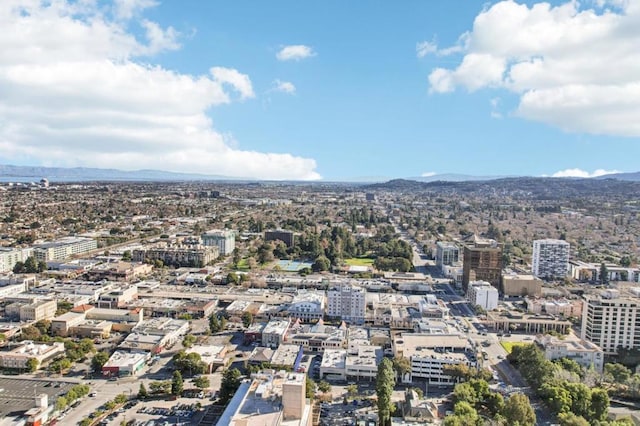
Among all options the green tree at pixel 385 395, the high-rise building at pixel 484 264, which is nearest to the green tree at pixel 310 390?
the green tree at pixel 385 395

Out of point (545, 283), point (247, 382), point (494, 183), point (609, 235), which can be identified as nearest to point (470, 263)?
point (545, 283)

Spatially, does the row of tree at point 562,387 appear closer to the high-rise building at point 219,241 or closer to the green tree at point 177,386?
the green tree at point 177,386

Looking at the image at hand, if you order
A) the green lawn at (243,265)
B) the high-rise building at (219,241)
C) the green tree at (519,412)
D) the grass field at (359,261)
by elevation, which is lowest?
the grass field at (359,261)

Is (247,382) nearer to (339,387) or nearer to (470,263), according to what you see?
(339,387)

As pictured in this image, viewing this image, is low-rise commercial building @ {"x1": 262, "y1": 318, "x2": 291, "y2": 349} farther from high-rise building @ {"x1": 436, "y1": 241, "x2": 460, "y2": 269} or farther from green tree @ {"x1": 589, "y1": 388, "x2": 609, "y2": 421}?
high-rise building @ {"x1": 436, "y1": 241, "x2": 460, "y2": 269}

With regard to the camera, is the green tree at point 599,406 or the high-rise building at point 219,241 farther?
the high-rise building at point 219,241

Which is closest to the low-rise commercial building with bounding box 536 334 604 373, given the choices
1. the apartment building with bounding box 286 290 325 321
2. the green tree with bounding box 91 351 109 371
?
the apartment building with bounding box 286 290 325 321
